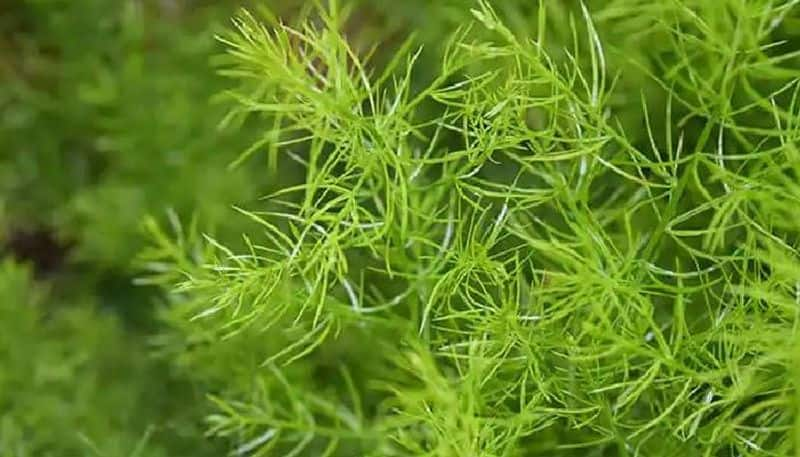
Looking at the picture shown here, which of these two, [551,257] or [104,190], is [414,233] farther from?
[104,190]

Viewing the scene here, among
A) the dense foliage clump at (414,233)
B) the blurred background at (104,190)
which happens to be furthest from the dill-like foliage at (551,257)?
the blurred background at (104,190)

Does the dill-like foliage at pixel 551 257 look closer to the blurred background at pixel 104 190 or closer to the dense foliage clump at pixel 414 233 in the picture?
the dense foliage clump at pixel 414 233

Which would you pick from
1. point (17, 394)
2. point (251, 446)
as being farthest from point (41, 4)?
point (251, 446)

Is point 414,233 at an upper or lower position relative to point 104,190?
upper

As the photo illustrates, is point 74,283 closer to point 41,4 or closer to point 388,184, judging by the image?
point 41,4

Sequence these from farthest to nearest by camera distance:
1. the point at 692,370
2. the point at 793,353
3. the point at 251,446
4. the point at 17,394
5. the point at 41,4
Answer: the point at 41,4, the point at 17,394, the point at 251,446, the point at 692,370, the point at 793,353

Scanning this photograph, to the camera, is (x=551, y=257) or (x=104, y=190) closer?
(x=551, y=257)

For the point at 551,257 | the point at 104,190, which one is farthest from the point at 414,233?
the point at 104,190

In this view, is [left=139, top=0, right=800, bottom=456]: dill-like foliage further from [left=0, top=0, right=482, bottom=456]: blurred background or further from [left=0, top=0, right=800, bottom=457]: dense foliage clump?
[left=0, top=0, right=482, bottom=456]: blurred background
